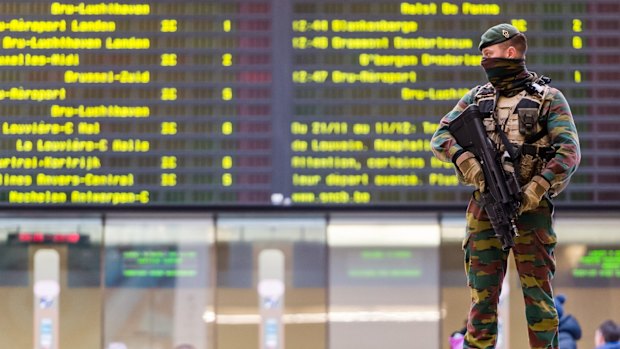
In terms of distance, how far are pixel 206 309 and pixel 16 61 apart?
318 centimetres

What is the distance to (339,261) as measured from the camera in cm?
1264

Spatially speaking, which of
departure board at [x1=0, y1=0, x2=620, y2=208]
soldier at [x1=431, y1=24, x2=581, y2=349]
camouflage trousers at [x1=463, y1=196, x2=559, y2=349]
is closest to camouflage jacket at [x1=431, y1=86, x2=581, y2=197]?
soldier at [x1=431, y1=24, x2=581, y2=349]

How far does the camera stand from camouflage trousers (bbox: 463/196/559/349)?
13.1ft

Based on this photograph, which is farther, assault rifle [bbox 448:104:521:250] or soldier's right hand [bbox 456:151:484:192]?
soldier's right hand [bbox 456:151:484:192]

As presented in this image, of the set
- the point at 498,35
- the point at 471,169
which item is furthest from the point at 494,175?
the point at 498,35

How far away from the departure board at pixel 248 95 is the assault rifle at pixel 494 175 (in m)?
7.67

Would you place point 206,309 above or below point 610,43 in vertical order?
below

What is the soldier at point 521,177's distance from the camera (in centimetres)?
400

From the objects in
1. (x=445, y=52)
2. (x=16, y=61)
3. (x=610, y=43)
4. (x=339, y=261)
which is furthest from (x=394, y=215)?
(x=16, y=61)

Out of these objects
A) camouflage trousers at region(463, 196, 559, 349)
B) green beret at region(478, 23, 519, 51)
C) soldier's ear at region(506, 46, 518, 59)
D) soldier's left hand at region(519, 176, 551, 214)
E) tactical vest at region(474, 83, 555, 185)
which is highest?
green beret at region(478, 23, 519, 51)

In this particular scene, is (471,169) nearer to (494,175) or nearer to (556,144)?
(494,175)

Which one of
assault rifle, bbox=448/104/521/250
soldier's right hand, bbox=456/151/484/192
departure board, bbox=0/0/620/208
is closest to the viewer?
assault rifle, bbox=448/104/521/250

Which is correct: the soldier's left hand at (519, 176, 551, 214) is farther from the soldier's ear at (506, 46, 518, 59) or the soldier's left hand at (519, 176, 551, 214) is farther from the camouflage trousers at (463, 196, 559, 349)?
the soldier's ear at (506, 46, 518, 59)

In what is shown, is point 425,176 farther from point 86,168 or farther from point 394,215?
point 86,168
